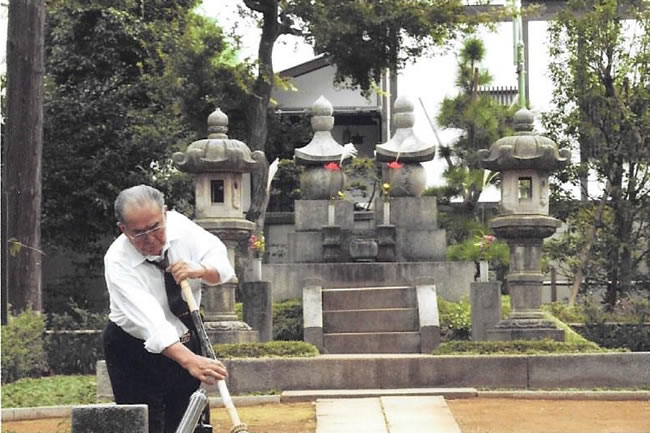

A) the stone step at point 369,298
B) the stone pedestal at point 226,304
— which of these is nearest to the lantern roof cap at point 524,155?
the stone step at point 369,298

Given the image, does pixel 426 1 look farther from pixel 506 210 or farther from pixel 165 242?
pixel 165 242

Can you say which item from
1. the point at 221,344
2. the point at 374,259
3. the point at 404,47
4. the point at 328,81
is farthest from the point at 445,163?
the point at 221,344

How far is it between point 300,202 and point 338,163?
758mm

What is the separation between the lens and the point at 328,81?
2789cm

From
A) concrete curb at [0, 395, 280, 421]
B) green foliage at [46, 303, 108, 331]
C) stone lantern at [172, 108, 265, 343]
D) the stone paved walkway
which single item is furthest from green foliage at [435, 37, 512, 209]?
concrete curb at [0, 395, 280, 421]

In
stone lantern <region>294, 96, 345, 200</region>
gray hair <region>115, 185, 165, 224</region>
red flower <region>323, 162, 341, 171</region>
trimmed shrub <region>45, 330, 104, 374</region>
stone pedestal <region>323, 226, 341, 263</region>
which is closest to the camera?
gray hair <region>115, 185, 165, 224</region>

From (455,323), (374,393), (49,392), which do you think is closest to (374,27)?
(455,323)

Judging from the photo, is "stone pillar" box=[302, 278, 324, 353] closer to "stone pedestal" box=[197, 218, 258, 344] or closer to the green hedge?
"stone pedestal" box=[197, 218, 258, 344]

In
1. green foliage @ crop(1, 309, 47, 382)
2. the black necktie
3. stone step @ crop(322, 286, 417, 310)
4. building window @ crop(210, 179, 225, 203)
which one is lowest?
green foliage @ crop(1, 309, 47, 382)

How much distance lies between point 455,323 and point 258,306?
251cm

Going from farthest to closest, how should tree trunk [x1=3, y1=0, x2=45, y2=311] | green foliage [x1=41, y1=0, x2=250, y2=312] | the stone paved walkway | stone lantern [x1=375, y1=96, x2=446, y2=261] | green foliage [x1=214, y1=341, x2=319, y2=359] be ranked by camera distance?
green foliage [x1=41, y1=0, x2=250, y2=312]
stone lantern [x1=375, y1=96, x2=446, y2=261]
tree trunk [x1=3, y1=0, x2=45, y2=311]
green foliage [x1=214, y1=341, x2=319, y2=359]
the stone paved walkway

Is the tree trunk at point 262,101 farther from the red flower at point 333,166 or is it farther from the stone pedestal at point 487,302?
the stone pedestal at point 487,302

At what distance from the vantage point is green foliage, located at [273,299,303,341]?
15602mm

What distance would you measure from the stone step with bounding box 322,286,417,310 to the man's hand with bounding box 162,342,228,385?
10.4 m
